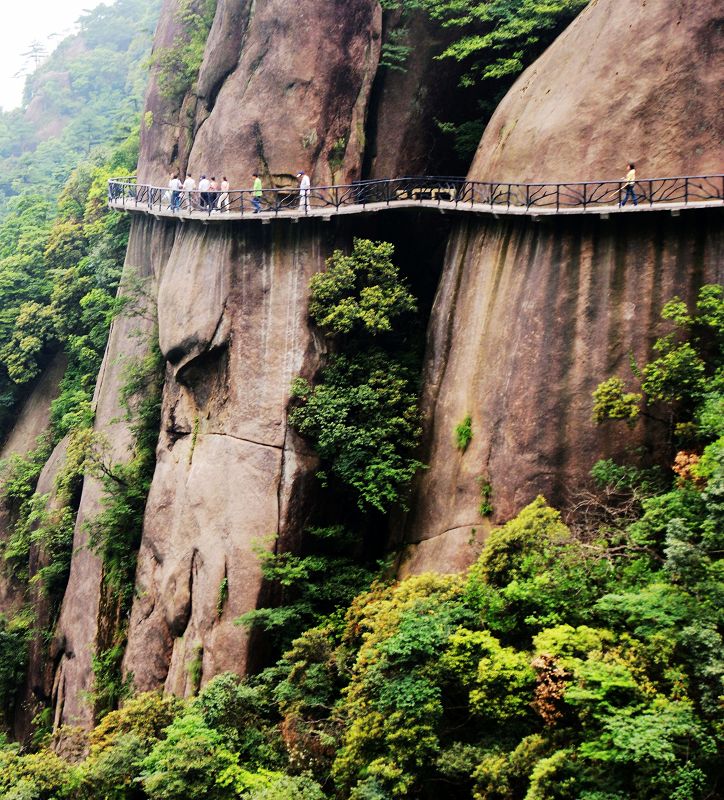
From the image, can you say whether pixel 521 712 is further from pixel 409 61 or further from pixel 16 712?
pixel 16 712

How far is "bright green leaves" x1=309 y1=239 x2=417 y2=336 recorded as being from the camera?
2200 centimetres

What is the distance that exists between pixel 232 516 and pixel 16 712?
1302 cm

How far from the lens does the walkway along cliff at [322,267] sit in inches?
719

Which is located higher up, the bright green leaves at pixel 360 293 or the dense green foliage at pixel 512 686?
the bright green leaves at pixel 360 293

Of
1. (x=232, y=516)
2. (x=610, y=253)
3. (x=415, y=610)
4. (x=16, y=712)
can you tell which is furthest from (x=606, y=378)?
(x=16, y=712)

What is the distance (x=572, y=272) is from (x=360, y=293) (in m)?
6.06

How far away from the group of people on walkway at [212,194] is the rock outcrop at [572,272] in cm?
519

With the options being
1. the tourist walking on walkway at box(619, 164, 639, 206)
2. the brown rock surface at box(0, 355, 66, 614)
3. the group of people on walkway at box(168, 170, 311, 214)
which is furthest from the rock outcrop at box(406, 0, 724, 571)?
the brown rock surface at box(0, 355, 66, 614)

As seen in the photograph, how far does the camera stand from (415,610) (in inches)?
650

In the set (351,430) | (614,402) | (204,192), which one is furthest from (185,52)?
(614,402)

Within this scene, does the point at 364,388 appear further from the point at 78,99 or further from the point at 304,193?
the point at 78,99

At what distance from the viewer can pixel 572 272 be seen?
18.9 m

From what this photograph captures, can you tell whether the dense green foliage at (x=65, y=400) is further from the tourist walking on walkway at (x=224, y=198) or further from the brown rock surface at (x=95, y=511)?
the tourist walking on walkway at (x=224, y=198)

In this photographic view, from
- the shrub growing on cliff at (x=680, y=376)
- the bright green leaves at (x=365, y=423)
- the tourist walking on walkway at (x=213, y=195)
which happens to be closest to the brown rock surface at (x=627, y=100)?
the shrub growing on cliff at (x=680, y=376)
